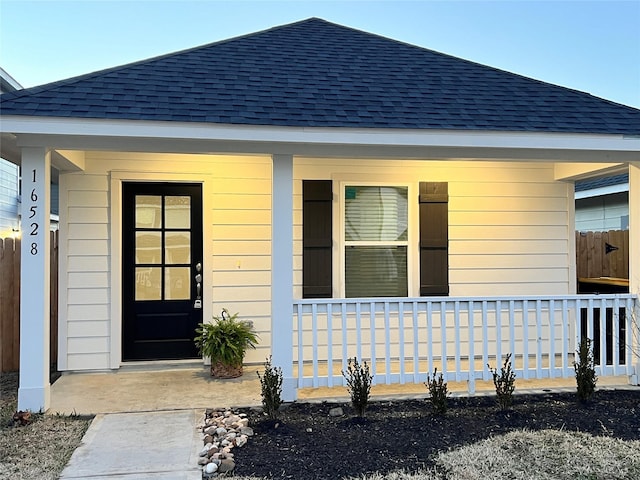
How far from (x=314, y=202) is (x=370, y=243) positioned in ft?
2.64

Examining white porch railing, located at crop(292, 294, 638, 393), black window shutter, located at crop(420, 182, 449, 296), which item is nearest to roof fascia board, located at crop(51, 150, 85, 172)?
white porch railing, located at crop(292, 294, 638, 393)

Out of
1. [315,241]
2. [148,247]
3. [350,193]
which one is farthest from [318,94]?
[148,247]

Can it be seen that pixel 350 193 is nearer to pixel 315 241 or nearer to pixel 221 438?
pixel 315 241

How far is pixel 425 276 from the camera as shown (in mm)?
5426

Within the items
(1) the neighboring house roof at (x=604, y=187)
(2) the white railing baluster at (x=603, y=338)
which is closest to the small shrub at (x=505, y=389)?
(2) the white railing baluster at (x=603, y=338)

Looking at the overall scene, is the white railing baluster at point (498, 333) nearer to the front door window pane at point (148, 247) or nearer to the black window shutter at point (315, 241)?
the black window shutter at point (315, 241)

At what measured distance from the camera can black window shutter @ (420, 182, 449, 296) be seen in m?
5.42

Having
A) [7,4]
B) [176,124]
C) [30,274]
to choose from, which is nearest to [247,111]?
[176,124]

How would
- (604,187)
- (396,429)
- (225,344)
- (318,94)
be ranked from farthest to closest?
(604,187)
(225,344)
(318,94)
(396,429)

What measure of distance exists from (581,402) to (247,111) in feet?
12.4

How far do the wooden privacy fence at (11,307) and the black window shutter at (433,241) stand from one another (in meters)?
4.20

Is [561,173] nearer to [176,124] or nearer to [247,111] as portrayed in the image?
[247,111]

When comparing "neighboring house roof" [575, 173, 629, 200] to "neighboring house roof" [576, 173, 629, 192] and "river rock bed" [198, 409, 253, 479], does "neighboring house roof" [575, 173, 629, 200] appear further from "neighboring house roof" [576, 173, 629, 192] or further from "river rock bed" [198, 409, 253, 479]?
"river rock bed" [198, 409, 253, 479]

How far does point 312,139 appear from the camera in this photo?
3.85 metres
